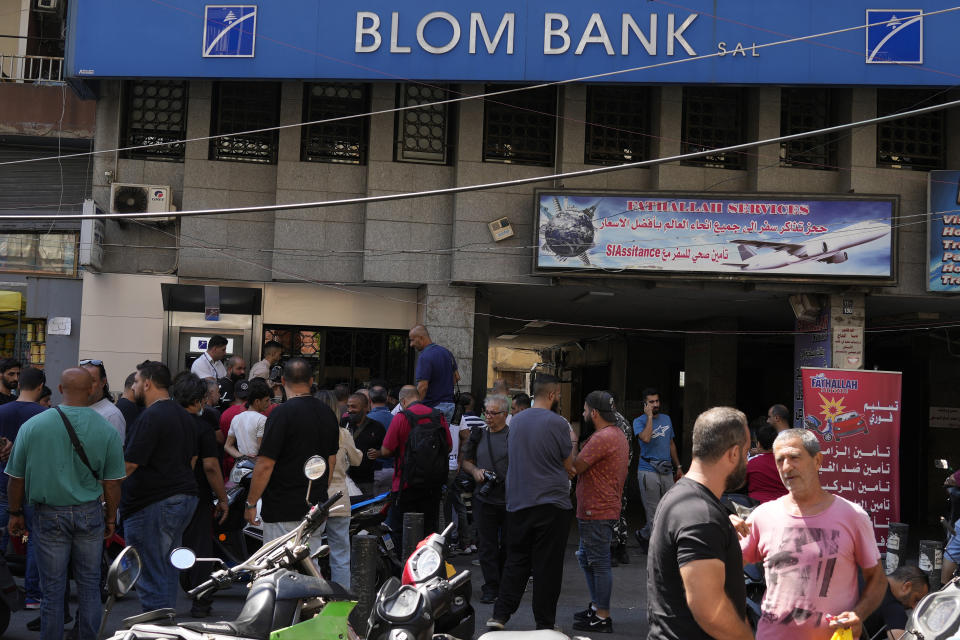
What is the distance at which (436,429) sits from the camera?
9.84 m

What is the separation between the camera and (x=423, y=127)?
16094 mm

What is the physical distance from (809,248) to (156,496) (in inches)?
441

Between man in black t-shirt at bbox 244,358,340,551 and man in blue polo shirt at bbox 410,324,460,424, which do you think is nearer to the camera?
man in black t-shirt at bbox 244,358,340,551

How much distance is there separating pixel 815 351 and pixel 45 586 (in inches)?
505

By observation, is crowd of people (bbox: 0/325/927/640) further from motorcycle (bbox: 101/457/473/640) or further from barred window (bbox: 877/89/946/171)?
barred window (bbox: 877/89/946/171)

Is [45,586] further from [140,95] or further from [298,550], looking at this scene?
[140,95]

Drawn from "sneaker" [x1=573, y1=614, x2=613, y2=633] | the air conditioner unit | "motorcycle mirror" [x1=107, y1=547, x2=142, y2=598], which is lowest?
"sneaker" [x1=573, y1=614, x2=613, y2=633]

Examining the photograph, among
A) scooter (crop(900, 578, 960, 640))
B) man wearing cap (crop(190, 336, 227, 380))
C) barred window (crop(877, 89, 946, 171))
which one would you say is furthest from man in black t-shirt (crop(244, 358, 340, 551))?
barred window (crop(877, 89, 946, 171))

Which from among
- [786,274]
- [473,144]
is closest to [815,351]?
[786,274]

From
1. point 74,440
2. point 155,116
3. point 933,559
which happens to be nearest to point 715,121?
point 155,116

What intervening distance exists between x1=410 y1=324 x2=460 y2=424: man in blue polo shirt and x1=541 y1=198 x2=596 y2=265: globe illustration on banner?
13.2 ft

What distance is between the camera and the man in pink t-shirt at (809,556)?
4.50 m

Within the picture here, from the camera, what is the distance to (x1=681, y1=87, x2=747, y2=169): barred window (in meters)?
16.2

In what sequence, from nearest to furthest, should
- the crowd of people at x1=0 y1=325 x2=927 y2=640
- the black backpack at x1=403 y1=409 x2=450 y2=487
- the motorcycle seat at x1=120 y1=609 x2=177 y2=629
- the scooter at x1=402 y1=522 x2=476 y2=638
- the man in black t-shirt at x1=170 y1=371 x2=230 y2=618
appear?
the crowd of people at x1=0 y1=325 x2=927 y2=640, the scooter at x1=402 y1=522 x2=476 y2=638, the motorcycle seat at x1=120 y1=609 x2=177 y2=629, the man in black t-shirt at x1=170 y1=371 x2=230 y2=618, the black backpack at x1=403 y1=409 x2=450 y2=487
